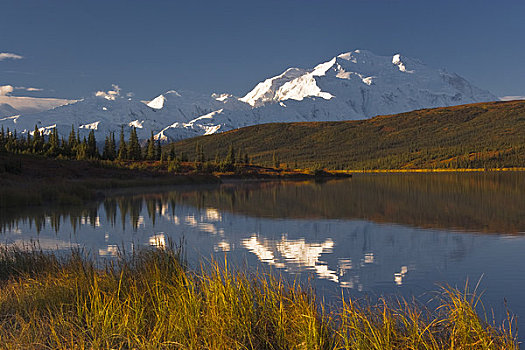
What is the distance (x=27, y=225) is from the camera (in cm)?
2847

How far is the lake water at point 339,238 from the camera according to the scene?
47.1ft

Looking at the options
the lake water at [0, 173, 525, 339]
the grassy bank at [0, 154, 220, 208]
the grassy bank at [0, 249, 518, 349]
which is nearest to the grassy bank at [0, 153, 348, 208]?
the grassy bank at [0, 154, 220, 208]

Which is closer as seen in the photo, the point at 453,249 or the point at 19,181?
the point at 453,249

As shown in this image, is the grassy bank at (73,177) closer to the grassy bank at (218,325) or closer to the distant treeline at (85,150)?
the distant treeline at (85,150)

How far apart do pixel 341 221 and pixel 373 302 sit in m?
18.9

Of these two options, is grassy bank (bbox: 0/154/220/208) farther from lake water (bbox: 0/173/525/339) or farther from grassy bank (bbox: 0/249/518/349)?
grassy bank (bbox: 0/249/518/349)

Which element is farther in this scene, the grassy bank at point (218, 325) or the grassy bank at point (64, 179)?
the grassy bank at point (64, 179)

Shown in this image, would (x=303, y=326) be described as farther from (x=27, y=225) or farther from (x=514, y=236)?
(x=27, y=225)

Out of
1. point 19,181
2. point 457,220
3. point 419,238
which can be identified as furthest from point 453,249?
point 19,181

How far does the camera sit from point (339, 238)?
76.5 ft

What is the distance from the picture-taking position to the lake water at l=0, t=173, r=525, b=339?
1436 centimetres

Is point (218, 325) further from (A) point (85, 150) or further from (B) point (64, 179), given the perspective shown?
(A) point (85, 150)

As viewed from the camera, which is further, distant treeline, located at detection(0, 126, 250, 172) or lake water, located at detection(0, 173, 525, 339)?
distant treeline, located at detection(0, 126, 250, 172)

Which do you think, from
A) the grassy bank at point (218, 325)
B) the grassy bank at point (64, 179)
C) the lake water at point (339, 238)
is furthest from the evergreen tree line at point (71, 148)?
the grassy bank at point (218, 325)
